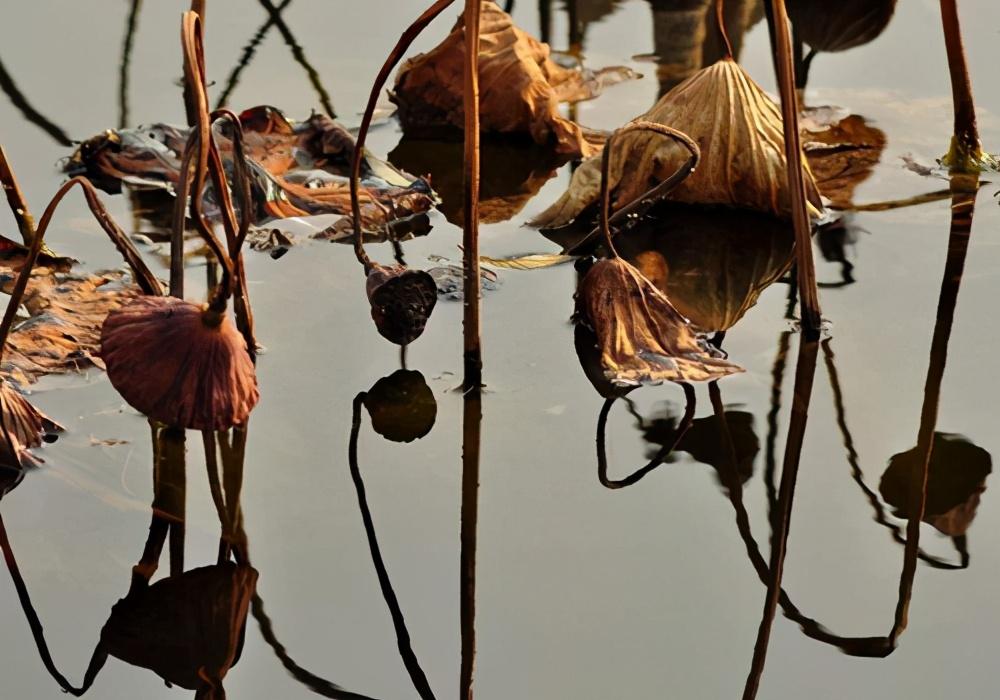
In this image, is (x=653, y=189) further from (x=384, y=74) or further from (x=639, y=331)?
(x=384, y=74)

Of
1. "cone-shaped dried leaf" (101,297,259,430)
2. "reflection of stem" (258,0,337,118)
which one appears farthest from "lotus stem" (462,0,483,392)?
"reflection of stem" (258,0,337,118)

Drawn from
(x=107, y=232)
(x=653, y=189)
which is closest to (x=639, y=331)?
(x=653, y=189)

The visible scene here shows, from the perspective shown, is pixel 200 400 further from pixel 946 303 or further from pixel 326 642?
pixel 946 303

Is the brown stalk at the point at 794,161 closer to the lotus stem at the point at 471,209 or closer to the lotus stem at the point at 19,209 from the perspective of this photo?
the lotus stem at the point at 471,209

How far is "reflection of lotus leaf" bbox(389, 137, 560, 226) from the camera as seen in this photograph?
242 cm

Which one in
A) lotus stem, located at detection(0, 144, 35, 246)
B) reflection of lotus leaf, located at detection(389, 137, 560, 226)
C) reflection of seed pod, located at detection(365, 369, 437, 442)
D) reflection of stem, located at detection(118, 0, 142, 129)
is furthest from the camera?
reflection of stem, located at detection(118, 0, 142, 129)

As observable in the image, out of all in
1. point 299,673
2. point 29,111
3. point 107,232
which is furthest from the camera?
point 29,111

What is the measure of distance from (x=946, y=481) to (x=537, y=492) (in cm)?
45

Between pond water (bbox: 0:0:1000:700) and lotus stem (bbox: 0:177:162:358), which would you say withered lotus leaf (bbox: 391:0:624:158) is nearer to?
pond water (bbox: 0:0:1000:700)

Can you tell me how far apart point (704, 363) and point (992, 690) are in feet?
1.98

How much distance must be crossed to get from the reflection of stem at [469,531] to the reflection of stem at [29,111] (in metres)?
1.17

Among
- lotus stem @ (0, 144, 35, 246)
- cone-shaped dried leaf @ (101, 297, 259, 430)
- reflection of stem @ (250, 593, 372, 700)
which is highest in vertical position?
lotus stem @ (0, 144, 35, 246)

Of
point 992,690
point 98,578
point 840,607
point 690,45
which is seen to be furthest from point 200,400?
point 690,45

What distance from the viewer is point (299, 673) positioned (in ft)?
4.45
